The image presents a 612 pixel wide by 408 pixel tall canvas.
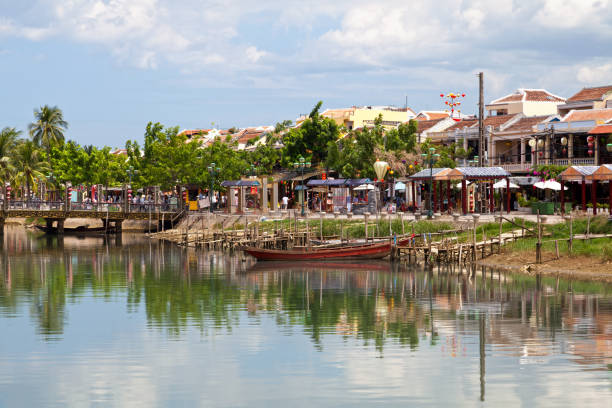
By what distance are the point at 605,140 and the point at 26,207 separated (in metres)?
53.6

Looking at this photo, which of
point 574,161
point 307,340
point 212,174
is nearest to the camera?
point 307,340

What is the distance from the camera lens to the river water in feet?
69.9

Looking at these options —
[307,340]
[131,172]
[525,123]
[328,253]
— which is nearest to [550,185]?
Answer: [328,253]

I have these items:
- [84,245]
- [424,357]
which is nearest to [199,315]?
[424,357]

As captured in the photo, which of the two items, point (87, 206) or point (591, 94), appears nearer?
point (591, 94)

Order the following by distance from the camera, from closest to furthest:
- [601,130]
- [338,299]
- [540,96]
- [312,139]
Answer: [338,299], [601,130], [312,139], [540,96]

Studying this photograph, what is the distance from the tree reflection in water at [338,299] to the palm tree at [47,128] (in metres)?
65.2

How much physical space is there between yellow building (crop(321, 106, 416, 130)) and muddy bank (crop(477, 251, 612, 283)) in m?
60.1

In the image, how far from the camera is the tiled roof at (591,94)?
8104 cm

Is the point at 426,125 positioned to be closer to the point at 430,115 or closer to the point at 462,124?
the point at 462,124

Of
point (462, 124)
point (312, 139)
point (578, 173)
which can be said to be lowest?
point (578, 173)

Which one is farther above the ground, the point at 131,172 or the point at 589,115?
the point at 589,115

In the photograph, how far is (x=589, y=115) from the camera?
7512 cm

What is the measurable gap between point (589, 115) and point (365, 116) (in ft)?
131
